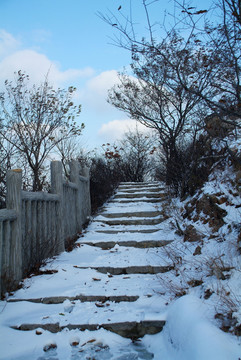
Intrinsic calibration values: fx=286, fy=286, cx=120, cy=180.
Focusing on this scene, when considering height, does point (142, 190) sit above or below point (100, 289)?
above

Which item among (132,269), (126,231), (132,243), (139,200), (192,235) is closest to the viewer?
(132,269)

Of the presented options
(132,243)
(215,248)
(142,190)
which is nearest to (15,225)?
(132,243)

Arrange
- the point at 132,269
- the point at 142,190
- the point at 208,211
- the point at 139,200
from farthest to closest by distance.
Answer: the point at 142,190 < the point at 139,200 < the point at 208,211 < the point at 132,269

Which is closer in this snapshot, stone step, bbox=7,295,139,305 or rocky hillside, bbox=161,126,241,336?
rocky hillside, bbox=161,126,241,336

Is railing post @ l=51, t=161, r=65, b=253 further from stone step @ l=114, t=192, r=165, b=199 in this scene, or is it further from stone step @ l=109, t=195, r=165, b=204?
stone step @ l=114, t=192, r=165, b=199

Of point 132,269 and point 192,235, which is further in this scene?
point 192,235

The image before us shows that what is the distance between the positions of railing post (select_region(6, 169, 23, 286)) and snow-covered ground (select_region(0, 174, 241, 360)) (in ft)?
0.79

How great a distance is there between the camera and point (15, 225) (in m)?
3.38

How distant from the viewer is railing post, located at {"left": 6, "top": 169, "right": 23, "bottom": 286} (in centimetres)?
333

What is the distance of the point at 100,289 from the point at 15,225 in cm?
126

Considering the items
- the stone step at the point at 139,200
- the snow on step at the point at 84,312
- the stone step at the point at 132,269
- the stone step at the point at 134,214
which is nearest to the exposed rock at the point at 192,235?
the stone step at the point at 132,269

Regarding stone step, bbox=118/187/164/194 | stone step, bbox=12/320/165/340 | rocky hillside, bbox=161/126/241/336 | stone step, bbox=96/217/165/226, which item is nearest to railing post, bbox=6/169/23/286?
stone step, bbox=12/320/165/340

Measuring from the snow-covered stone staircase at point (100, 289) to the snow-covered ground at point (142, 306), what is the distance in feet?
0.04

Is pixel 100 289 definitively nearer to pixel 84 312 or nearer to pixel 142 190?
pixel 84 312
